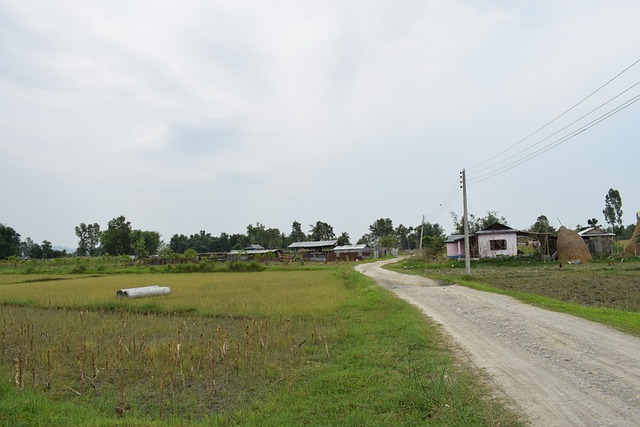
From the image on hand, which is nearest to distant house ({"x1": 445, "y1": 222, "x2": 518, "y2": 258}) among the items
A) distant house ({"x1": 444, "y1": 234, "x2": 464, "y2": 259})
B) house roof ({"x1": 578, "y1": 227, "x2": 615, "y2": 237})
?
distant house ({"x1": 444, "y1": 234, "x2": 464, "y2": 259})

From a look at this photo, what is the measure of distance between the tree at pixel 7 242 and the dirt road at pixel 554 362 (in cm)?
8909

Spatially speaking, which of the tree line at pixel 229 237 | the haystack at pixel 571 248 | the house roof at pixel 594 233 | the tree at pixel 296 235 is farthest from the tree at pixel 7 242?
the house roof at pixel 594 233

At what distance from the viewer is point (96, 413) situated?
19.0ft

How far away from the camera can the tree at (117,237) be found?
83.4 metres

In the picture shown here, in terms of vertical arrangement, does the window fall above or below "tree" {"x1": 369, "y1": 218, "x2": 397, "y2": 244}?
below

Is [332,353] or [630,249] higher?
[630,249]

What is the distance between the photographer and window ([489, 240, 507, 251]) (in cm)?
4219

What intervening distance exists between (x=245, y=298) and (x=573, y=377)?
14150 millimetres

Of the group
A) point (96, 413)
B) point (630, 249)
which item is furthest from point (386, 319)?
point (630, 249)

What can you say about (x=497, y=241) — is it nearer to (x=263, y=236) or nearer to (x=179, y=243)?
(x=263, y=236)

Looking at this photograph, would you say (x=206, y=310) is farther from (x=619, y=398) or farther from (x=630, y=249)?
(x=630, y=249)

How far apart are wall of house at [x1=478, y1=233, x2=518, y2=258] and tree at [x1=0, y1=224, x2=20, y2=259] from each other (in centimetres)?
8148

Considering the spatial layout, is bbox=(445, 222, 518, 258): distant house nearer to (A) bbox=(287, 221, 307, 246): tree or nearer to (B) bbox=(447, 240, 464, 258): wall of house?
(B) bbox=(447, 240, 464, 258): wall of house

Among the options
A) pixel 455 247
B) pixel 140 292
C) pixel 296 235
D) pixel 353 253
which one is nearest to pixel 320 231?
pixel 296 235
